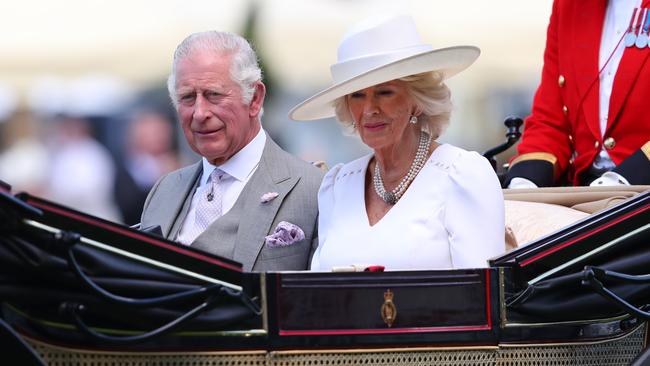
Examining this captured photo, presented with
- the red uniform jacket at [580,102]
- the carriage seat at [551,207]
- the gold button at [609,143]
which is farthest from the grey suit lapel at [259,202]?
the gold button at [609,143]

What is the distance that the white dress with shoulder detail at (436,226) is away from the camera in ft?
8.59

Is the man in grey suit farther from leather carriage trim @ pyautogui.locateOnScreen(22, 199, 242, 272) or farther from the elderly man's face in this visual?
leather carriage trim @ pyautogui.locateOnScreen(22, 199, 242, 272)

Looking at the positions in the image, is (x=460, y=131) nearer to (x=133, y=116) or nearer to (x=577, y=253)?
(x=133, y=116)

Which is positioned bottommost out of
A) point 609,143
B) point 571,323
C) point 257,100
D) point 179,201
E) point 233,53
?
point 571,323

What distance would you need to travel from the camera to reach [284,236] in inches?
114

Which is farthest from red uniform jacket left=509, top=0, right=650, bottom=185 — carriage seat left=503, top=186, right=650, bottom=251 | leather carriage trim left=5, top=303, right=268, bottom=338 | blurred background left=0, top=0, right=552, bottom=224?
blurred background left=0, top=0, right=552, bottom=224

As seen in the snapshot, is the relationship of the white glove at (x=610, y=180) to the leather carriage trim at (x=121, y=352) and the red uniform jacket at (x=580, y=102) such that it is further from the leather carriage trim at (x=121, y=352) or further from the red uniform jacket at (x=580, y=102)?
the leather carriage trim at (x=121, y=352)

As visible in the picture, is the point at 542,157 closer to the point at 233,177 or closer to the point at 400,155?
the point at 400,155

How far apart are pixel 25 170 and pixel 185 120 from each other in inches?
139

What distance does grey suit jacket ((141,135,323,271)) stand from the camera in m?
2.90

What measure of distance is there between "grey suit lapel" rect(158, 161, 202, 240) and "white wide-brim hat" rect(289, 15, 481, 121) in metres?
0.45

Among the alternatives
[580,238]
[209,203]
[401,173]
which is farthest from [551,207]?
[209,203]

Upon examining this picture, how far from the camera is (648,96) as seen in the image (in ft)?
10.1

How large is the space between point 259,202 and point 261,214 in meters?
0.04
